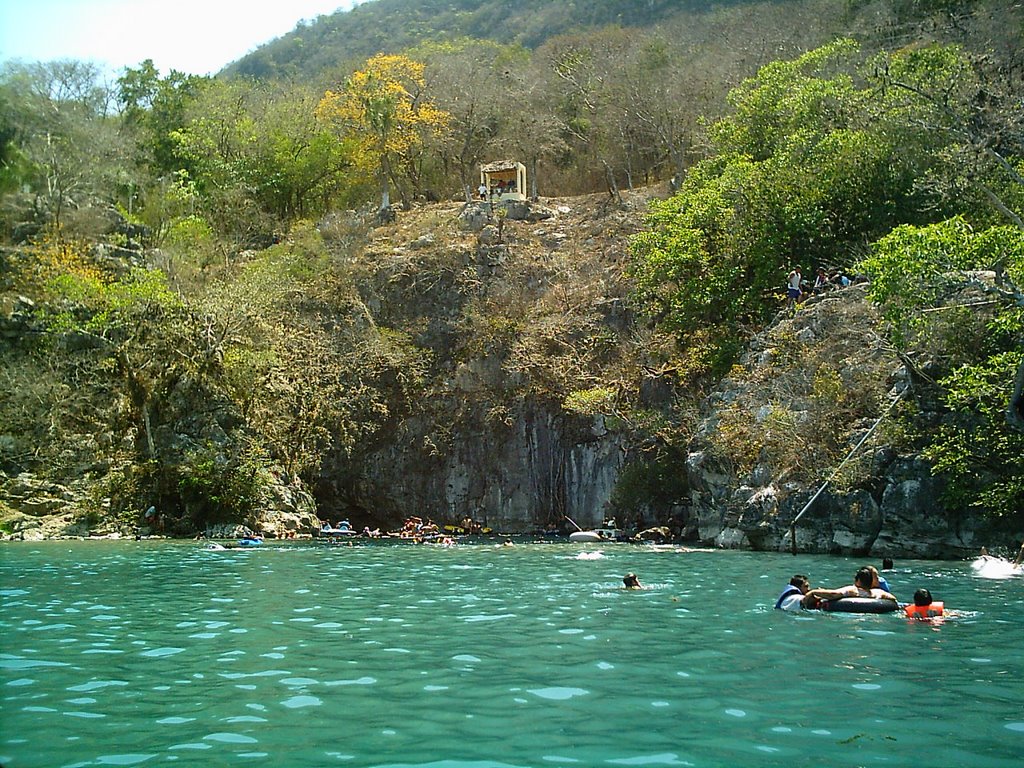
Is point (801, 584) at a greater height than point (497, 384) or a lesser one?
lesser

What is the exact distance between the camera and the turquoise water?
635 cm

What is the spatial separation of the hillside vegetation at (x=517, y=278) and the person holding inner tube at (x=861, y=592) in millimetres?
6719

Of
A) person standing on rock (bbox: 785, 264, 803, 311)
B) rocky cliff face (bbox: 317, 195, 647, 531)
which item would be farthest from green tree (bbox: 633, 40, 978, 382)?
rocky cliff face (bbox: 317, 195, 647, 531)

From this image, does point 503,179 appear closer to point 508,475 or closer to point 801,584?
point 508,475

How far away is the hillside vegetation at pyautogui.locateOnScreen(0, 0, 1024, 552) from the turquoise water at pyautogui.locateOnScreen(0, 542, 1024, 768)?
28.9ft

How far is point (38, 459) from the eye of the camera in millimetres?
30969

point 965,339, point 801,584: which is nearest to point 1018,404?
point 965,339

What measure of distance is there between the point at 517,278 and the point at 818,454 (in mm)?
19198

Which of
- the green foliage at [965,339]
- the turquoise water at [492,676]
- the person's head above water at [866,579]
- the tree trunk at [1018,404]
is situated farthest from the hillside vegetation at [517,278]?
the turquoise water at [492,676]

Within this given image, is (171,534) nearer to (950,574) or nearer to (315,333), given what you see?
(315,333)

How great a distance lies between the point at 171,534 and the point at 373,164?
24143mm

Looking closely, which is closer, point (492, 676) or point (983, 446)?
point (492, 676)

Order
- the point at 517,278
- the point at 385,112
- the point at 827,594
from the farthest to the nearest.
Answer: the point at 385,112
the point at 517,278
the point at 827,594

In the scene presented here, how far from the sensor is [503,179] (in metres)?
49.5
